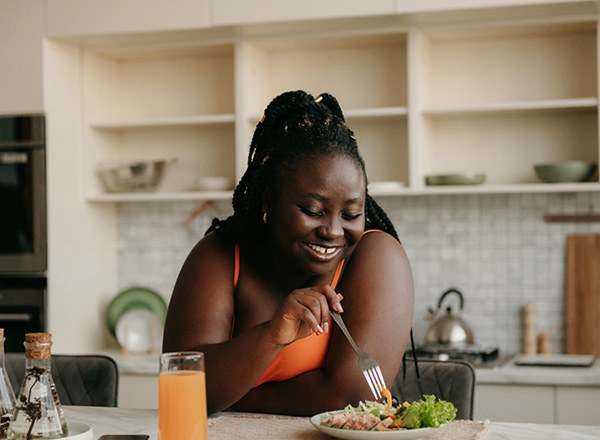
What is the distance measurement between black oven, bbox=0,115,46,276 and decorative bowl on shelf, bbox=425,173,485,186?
62.9 inches

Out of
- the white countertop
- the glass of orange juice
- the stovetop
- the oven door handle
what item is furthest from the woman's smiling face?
the oven door handle

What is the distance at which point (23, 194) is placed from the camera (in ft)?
12.4

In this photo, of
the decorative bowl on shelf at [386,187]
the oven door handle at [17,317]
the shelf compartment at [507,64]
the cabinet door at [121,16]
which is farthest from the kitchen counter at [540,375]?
the oven door handle at [17,317]

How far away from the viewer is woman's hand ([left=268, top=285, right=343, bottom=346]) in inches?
59.4

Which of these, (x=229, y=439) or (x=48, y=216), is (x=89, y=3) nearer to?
(x=48, y=216)

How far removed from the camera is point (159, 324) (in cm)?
402

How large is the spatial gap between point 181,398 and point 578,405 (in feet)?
7.45

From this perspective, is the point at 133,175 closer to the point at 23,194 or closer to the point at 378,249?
the point at 23,194

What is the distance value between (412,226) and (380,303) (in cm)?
212

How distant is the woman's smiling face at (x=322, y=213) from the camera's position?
5.66 ft

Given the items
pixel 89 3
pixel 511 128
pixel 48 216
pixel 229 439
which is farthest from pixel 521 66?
pixel 229 439

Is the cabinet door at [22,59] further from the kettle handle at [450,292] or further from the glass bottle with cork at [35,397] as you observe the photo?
the glass bottle with cork at [35,397]

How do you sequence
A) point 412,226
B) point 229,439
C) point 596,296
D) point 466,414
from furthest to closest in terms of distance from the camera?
point 412,226 < point 596,296 < point 466,414 < point 229,439

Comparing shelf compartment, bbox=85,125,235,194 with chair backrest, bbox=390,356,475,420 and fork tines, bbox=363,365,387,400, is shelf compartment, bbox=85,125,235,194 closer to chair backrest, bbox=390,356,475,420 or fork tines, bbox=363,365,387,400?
chair backrest, bbox=390,356,475,420
